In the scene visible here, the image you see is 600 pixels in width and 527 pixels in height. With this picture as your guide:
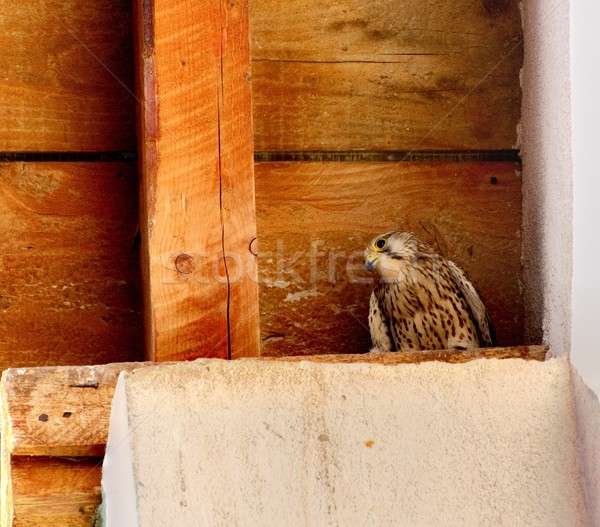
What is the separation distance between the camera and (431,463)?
187 cm

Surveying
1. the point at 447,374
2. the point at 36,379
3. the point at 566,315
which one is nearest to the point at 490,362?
the point at 447,374

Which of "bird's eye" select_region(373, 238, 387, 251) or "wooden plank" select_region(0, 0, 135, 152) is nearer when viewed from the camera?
"wooden plank" select_region(0, 0, 135, 152)

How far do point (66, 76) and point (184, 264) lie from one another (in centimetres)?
68

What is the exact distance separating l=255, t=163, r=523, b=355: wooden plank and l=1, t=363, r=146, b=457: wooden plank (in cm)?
61

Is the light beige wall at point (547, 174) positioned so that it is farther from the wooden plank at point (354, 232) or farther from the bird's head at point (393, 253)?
the bird's head at point (393, 253)

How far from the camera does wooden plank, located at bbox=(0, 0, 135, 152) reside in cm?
223

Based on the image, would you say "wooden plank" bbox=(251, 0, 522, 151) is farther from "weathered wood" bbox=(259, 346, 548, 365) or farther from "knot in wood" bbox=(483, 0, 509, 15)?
"weathered wood" bbox=(259, 346, 548, 365)

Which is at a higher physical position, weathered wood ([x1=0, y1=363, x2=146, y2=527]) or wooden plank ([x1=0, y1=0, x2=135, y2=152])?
wooden plank ([x1=0, y1=0, x2=135, y2=152])

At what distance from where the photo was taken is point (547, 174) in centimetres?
223

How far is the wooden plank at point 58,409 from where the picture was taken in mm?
1748

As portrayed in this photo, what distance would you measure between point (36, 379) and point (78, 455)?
0.17 meters

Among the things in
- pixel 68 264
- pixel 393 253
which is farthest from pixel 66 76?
pixel 393 253

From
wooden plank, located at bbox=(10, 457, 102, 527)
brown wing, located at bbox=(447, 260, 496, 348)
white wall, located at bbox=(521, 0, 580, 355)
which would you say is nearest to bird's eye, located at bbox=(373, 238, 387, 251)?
brown wing, located at bbox=(447, 260, 496, 348)

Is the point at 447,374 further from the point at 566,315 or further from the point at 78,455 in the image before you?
the point at 78,455
